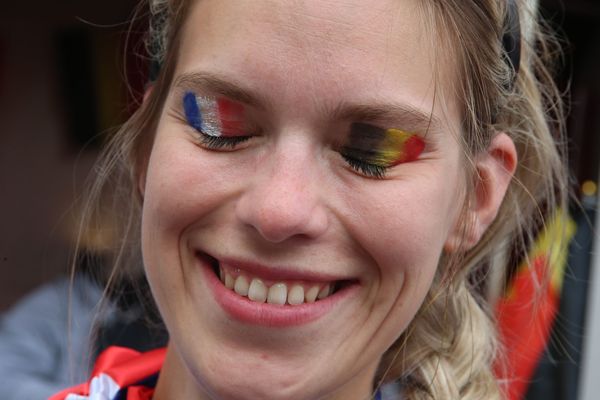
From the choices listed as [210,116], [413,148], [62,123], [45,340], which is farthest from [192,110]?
[62,123]

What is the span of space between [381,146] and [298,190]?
156 millimetres

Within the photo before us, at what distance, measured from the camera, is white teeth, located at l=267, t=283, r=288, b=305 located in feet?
3.64

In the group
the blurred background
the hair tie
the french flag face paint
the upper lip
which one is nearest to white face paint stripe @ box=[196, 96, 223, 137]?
the french flag face paint

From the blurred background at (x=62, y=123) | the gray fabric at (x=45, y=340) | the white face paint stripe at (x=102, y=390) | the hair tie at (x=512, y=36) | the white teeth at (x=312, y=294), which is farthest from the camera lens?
the blurred background at (x=62, y=123)

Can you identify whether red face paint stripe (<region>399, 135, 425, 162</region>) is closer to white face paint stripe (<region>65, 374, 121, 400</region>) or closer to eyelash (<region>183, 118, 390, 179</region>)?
eyelash (<region>183, 118, 390, 179</region>)

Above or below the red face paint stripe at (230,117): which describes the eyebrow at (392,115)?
above

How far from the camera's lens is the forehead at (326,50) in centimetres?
103

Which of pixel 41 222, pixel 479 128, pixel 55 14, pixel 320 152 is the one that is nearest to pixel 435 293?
pixel 479 128

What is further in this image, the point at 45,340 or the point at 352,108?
the point at 45,340

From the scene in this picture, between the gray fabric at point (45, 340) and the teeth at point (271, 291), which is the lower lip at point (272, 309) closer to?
the teeth at point (271, 291)

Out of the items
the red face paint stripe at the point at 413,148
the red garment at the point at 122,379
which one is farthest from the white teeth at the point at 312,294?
the red garment at the point at 122,379

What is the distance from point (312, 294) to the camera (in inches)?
44.3

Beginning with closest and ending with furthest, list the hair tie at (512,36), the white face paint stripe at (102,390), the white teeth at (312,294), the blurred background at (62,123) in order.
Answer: the white teeth at (312,294) < the hair tie at (512,36) < the white face paint stripe at (102,390) < the blurred background at (62,123)

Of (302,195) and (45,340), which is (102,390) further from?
(45,340)
